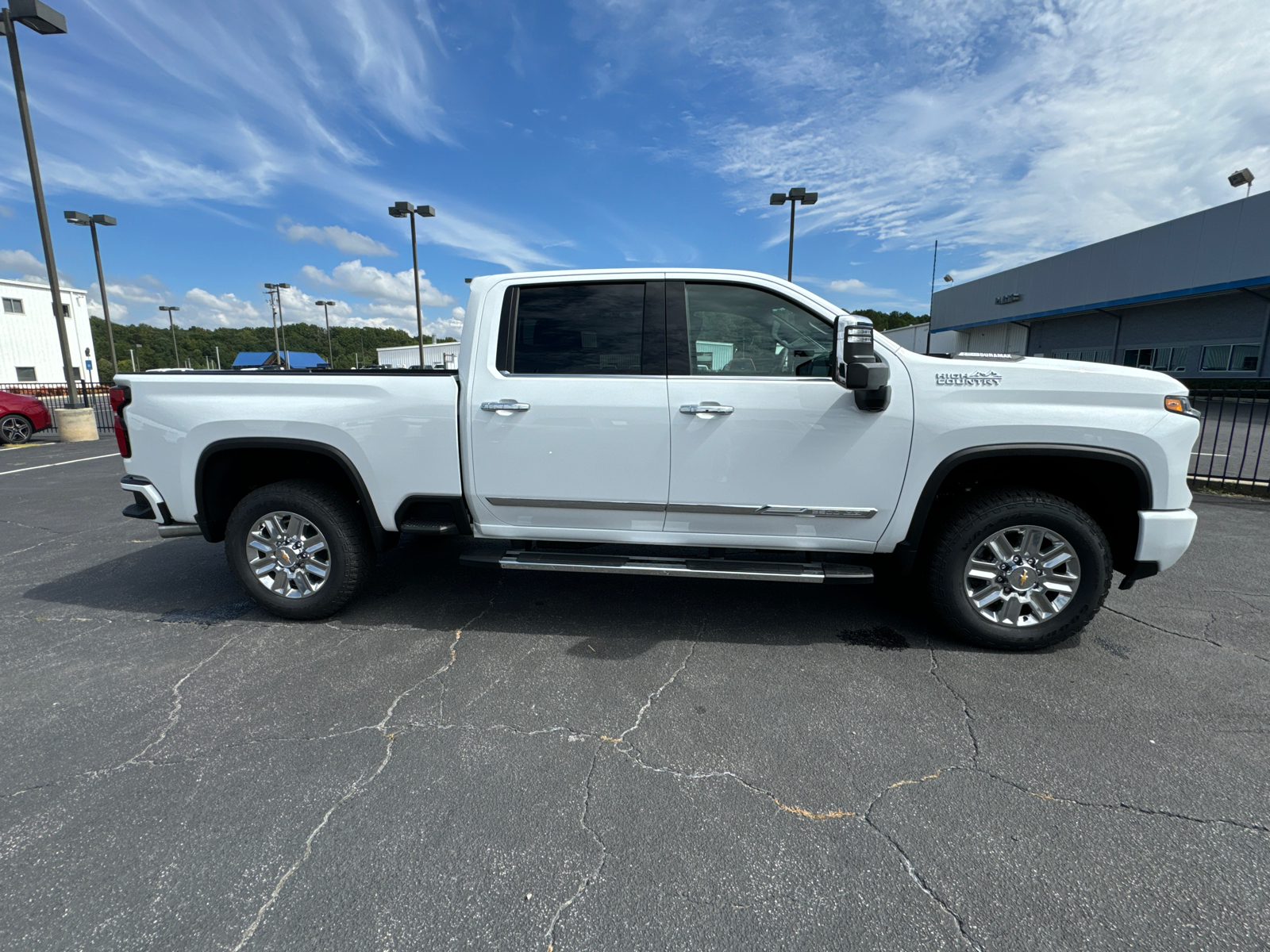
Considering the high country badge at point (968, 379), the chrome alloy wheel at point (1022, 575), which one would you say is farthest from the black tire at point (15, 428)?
the chrome alloy wheel at point (1022, 575)

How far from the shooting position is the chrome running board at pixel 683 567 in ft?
10.6

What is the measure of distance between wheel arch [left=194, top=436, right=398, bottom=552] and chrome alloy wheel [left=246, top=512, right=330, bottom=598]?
29 cm

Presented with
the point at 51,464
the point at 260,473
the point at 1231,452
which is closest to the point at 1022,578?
the point at 260,473

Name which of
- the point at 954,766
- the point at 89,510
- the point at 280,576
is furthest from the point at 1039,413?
the point at 89,510

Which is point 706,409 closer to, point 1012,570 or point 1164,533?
point 1012,570

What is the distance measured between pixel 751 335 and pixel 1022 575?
6.42 ft

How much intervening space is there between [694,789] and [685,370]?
2.04m

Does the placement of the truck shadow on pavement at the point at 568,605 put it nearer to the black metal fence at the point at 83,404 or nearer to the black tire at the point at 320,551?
the black tire at the point at 320,551

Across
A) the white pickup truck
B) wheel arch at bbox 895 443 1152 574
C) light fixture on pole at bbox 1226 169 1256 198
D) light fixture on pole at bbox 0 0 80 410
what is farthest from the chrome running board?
light fixture on pole at bbox 1226 169 1256 198

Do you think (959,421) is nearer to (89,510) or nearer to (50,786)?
(50,786)

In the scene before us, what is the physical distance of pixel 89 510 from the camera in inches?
263

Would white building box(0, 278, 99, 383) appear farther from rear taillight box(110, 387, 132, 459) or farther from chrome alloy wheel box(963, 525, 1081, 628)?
chrome alloy wheel box(963, 525, 1081, 628)

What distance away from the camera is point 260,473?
3.90 m

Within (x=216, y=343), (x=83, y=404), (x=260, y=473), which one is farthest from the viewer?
(x=216, y=343)
